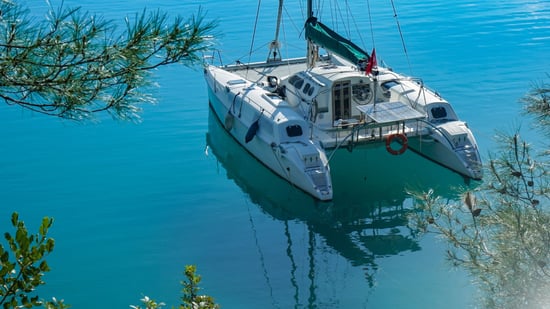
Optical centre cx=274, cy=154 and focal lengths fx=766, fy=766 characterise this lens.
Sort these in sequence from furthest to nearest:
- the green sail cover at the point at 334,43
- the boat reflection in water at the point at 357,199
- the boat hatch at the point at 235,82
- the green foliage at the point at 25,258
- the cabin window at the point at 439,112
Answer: the boat hatch at the point at 235,82 → the green sail cover at the point at 334,43 → the cabin window at the point at 439,112 → the boat reflection in water at the point at 357,199 → the green foliage at the point at 25,258

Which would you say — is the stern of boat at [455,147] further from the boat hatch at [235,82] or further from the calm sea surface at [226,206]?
the boat hatch at [235,82]

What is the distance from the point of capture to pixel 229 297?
13.5 metres

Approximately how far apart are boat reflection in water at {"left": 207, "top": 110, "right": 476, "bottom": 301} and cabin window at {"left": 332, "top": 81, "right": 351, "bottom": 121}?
112 centimetres

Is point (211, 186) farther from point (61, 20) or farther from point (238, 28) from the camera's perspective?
point (238, 28)

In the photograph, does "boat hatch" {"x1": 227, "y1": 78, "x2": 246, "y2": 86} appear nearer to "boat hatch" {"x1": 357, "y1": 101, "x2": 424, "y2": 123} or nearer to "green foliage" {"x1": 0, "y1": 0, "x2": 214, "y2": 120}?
"boat hatch" {"x1": 357, "y1": 101, "x2": 424, "y2": 123}

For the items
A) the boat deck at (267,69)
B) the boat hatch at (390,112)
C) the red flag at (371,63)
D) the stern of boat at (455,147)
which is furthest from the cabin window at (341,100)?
the boat deck at (267,69)

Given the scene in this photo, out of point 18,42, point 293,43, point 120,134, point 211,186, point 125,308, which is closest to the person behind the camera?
point 18,42

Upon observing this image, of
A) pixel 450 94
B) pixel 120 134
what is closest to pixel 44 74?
pixel 120 134

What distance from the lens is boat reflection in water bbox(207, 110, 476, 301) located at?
50.9 ft

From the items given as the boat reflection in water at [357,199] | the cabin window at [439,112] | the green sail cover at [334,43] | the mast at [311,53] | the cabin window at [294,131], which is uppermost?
the mast at [311,53]

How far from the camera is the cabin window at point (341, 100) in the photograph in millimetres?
19250

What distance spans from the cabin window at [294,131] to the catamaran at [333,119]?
2 centimetres

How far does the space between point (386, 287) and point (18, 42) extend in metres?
8.83

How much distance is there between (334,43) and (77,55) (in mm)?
14145
